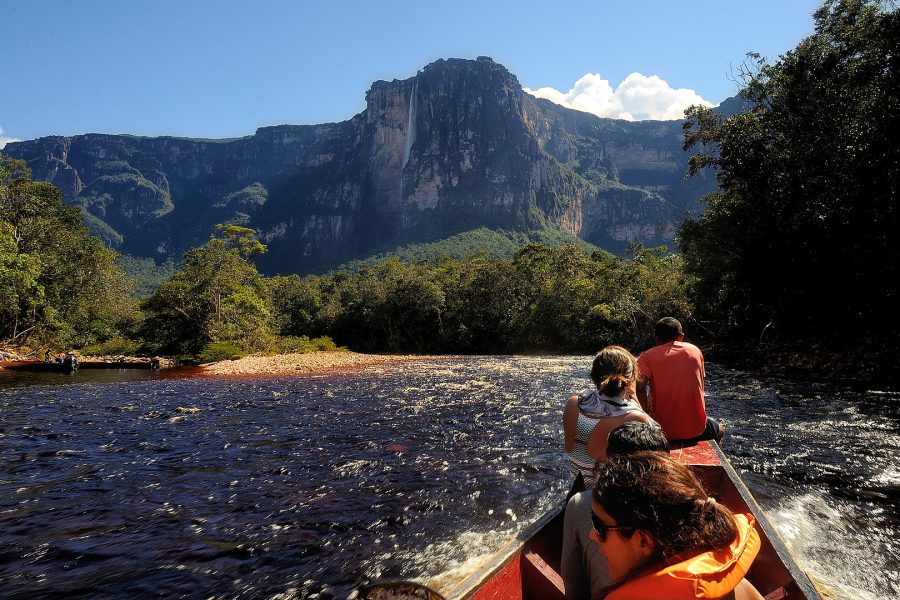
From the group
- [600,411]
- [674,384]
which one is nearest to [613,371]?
[600,411]

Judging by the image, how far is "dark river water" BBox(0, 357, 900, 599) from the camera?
16.6 feet

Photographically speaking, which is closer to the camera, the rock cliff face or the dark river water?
the dark river water

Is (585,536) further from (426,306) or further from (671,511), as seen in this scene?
(426,306)

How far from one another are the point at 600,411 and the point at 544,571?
1.32 m

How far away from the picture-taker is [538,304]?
1812 inches

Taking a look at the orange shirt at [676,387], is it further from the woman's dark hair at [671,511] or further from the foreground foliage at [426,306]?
the foreground foliage at [426,306]

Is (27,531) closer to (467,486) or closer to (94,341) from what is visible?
(467,486)

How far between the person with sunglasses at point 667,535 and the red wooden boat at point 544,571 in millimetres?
1060

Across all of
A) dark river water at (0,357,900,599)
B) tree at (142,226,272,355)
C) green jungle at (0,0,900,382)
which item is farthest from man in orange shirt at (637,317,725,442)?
tree at (142,226,272,355)

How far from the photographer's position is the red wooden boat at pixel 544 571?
2.92 meters

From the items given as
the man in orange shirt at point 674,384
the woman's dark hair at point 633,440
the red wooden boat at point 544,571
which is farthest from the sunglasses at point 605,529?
the man in orange shirt at point 674,384

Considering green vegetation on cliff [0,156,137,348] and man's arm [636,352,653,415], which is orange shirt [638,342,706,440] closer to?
man's arm [636,352,653,415]

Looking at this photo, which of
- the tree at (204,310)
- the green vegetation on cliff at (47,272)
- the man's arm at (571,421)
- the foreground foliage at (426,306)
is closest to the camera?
the man's arm at (571,421)

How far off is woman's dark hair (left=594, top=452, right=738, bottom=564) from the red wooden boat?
112 centimetres
